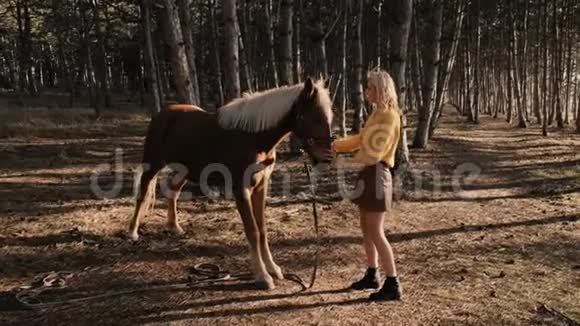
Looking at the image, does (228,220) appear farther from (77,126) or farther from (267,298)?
(77,126)

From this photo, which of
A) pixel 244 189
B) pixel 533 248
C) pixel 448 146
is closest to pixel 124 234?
pixel 244 189

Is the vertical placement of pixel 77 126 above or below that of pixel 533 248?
above

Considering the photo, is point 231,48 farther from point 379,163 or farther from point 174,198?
point 379,163

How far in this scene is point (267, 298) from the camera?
5586mm

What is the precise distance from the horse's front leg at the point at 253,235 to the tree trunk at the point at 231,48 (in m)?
4.59

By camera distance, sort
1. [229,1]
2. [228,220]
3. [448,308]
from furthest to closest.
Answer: [229,1] → [228,220] → [448,308]

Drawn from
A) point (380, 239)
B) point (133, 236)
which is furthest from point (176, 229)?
point (380, 239)

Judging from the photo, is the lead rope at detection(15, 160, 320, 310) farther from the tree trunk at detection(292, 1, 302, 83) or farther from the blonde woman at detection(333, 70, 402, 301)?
the tree trunk at detection(292, 1, 302, 83)

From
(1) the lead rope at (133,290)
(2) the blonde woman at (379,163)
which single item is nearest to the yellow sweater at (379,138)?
(2) the blonde woman at (379,163)

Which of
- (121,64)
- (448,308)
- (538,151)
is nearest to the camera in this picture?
(448,308)

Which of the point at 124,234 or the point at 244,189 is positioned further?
the point at 124,234

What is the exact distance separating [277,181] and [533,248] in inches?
224

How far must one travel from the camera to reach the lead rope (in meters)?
5.41

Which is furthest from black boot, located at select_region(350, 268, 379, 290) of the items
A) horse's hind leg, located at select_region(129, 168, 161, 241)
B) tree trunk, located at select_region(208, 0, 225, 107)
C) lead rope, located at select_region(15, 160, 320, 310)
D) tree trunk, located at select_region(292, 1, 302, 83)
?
tree trunk, located at select_region(208, 0, 225, 107)
